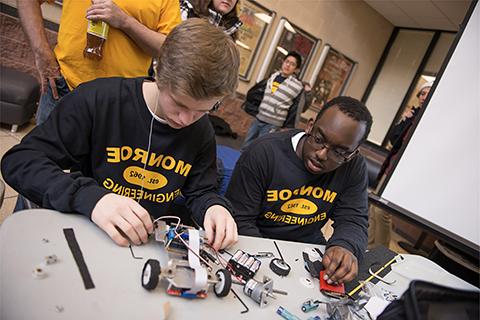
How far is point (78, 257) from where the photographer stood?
23.7 inches

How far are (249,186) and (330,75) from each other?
4.16 m

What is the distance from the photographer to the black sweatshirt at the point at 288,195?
1.22 meters

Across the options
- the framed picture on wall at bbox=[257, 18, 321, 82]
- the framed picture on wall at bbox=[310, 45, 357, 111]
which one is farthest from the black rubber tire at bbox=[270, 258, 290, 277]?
the framed picture on wall at bbox=[310, 45, 357, 111]

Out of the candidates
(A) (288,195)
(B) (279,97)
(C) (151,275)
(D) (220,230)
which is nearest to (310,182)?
(A) (288,195)

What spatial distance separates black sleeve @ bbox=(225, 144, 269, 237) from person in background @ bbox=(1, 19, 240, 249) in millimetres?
165

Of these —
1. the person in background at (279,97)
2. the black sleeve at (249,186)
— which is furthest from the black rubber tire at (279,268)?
the person in background at (279,97)

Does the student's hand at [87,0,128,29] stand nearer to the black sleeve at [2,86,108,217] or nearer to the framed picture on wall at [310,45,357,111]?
the black sleeve at [2,86,108,217]

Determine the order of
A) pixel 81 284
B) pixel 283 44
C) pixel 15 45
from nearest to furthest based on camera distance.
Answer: pixel 81 284 < pixel 15 45 < pixel 283 44

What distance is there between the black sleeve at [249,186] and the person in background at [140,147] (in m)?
0.16

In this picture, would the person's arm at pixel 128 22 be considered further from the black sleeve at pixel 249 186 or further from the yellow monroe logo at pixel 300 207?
the yellow monroe logo at pixel 300 207

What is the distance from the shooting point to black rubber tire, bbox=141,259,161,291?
Answer: 22.9 inches

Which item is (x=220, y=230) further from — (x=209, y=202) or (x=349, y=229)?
(x=349, y=229)

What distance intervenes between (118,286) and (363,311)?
0.61 meters

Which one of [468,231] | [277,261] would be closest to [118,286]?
[277,261]
